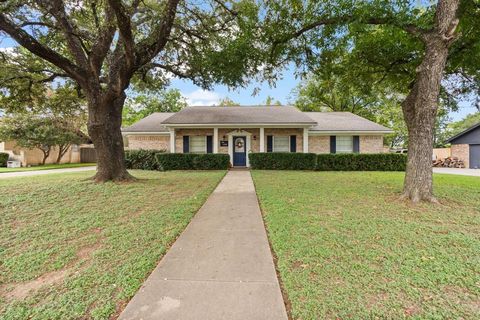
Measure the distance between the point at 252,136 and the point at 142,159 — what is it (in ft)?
24.6

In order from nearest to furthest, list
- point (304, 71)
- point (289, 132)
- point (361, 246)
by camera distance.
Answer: point (361, 246) < point (304, 71) < point (289, 132)

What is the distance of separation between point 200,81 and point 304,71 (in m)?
4.75

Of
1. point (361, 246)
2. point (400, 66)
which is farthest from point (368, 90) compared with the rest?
point (361, 246)

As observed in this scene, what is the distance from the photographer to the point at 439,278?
2713 mm

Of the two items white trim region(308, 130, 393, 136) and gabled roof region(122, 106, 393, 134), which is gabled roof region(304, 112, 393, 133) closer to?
gabled roof region(122, 106, 393, 134)

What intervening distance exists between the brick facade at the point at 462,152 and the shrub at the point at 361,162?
989cm

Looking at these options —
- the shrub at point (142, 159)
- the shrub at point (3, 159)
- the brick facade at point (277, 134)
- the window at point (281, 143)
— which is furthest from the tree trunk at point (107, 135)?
the shrub at point (3, 159)

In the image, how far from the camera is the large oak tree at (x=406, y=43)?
5852 mm

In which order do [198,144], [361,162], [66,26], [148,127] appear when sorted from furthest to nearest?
[148,127] < [198,144] < [361,162] < [66,26]

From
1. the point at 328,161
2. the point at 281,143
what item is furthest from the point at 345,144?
the point at 281,143

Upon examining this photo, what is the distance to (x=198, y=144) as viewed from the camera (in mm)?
16812

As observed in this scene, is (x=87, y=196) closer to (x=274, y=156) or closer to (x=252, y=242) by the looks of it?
(x=252, y=242)

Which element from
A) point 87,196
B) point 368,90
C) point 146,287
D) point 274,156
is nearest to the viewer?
point 146,287

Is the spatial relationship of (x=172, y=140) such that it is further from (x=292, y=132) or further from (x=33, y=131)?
(x=33, y=131)
